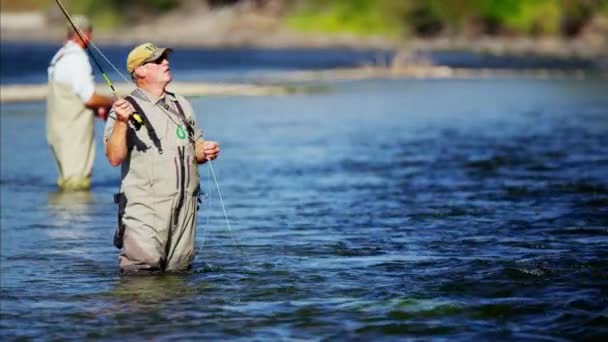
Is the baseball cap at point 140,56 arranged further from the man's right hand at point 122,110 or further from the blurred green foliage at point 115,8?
the blurred green foliage at point 115,8

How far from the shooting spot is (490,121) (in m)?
30.9

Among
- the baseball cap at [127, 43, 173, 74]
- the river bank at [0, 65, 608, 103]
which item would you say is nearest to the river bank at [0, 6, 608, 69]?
the river bank at [0, 65, 608, 103]

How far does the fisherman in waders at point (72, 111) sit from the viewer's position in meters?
15.9

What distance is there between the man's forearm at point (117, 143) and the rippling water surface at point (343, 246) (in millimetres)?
984

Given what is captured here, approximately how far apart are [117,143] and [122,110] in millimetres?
243

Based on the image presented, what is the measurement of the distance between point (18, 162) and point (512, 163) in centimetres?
722

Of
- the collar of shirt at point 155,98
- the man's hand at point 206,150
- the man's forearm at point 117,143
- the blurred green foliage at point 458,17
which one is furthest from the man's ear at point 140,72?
the blurred green foliage at point 458,17

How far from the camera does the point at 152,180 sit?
9578 mm

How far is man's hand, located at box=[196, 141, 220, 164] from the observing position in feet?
31.2

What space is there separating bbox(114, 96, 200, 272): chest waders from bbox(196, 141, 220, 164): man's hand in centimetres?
5

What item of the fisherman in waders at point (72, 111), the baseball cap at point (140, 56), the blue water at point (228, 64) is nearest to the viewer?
the baseball cap at point (140, 56)

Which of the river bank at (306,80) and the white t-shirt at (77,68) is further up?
the white t-shirt at (77,68)

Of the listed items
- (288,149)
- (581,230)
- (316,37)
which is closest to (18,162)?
(288,149)

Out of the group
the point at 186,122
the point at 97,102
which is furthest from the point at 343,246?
the point at 97,102
